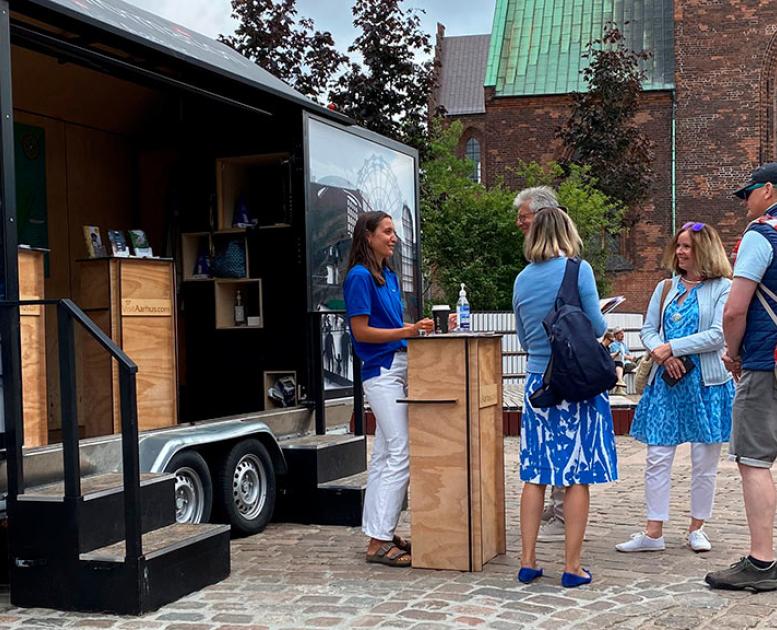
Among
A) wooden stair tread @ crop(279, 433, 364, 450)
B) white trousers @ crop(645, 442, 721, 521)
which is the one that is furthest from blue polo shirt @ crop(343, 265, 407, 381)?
white trousers @ crop(645, 442, 721, 521)

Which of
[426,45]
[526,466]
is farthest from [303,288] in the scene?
[426,45]

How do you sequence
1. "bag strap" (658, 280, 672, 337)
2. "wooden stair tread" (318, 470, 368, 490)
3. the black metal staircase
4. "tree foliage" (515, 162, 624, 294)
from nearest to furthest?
1. the black metal staircase
2. "bag strap" (658, 280, 672, 337)
3. "wooden stair tread" (318, 470, 368, 490)
4. "tree foliage" (515, 162, 624, 294)

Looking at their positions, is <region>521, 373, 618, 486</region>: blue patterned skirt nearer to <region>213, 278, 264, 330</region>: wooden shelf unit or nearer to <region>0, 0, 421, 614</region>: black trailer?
<region>0, 0, 421, 614</region>: black trailer

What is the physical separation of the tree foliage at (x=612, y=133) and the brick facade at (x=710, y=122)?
5.31 meters

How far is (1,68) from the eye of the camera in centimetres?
505

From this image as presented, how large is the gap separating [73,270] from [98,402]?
1.65 meters

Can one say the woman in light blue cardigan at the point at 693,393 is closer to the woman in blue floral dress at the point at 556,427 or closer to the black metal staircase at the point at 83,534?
the woman in blue floral dress at the point at 556,427

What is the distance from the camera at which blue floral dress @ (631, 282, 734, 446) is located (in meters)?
5.94

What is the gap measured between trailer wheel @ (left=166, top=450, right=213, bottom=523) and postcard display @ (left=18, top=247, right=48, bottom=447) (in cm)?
82

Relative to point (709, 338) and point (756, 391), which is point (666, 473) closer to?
point (709, 338)

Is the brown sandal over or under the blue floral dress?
under

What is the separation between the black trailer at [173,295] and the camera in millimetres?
4934

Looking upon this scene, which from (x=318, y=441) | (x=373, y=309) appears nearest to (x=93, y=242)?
(x=318, y=441)

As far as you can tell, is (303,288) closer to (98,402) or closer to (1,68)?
→ (98,402)
